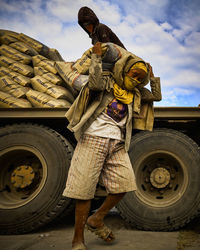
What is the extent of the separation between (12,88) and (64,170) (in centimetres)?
127

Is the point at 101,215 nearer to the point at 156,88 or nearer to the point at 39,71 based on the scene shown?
the point at 156,88

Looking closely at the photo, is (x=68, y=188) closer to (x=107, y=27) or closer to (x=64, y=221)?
(x=64, y=221)

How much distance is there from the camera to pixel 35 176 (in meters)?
2.32

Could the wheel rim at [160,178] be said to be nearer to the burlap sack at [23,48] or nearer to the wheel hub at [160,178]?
the wheel hub at [160,178]

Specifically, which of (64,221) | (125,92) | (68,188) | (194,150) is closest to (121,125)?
(125,92)

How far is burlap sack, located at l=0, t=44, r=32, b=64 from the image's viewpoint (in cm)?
297

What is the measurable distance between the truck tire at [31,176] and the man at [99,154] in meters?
0.58

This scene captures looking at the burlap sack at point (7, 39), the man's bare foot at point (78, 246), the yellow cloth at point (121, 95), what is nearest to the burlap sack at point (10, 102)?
the burlap sack at point (7, 39)

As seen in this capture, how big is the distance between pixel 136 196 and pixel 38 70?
209 centimetres

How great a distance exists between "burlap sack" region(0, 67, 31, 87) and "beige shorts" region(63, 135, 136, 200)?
5.00 ft

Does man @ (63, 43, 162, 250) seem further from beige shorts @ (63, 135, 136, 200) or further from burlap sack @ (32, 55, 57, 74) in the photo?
burlap sack @ (32, 55, 57, 74)

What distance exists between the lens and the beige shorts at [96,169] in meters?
1.59

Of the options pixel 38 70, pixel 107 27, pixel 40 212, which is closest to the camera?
pixel 40 212

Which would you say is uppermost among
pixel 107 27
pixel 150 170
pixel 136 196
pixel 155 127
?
pixel 107 27
